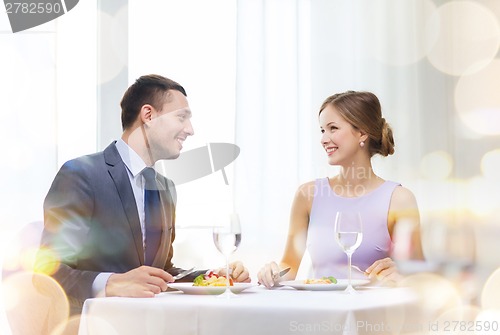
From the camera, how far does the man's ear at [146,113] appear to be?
237 cm

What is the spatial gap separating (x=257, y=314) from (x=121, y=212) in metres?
0.77

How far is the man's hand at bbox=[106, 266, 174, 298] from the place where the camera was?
1.56 metres

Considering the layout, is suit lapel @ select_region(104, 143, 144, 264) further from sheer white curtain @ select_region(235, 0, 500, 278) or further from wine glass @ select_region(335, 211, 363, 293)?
sheer white curtain @ select_region(235, 0, 500, 278)

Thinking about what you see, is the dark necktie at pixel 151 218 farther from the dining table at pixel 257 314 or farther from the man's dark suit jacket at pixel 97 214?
the dining table at pixel 257 314

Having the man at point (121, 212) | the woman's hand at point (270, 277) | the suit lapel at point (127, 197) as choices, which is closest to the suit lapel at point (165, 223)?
the man at point (121, 212)

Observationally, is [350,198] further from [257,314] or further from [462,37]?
[257,314]

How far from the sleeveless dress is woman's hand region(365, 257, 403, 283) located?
0.48 m

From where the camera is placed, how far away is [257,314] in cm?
137

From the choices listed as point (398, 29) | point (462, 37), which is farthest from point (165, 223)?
point (462, 37)

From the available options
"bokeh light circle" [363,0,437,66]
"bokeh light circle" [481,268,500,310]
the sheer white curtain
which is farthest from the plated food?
"bokeh light circle" [363,0,437,66]

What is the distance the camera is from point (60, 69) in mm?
3234

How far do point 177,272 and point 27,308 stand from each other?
1.76 feet

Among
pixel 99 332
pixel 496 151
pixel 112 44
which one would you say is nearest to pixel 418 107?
pixel 496 151

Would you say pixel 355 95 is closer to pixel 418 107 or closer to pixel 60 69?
pixel 418 107
